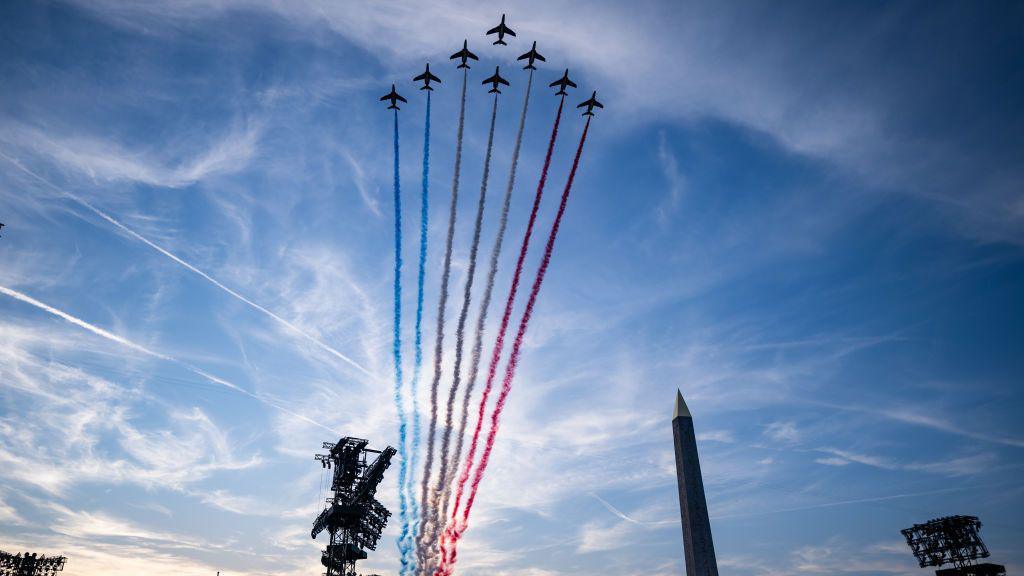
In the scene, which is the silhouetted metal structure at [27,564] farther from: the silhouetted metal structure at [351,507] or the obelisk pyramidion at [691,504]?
the obelisk pyramidion at [691,504]

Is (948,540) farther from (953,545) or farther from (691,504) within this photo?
(691,504)

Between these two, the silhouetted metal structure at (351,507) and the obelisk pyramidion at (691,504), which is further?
the silhouetted metal structure at (351,507)

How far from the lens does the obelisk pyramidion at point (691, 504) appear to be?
44.0 meters

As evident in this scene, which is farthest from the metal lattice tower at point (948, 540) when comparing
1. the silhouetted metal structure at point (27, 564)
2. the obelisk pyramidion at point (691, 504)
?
the silhouetted metal structure at point (27, 564)

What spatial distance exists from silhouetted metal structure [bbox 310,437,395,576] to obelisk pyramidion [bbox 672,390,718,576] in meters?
53.4

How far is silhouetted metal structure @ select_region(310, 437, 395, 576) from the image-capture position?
8862 cm

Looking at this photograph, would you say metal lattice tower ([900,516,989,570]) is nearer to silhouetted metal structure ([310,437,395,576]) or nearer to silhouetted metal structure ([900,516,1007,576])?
silhouetted metal structure ([900,516,1007,576])

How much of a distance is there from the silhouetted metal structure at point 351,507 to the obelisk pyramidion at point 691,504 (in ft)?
175

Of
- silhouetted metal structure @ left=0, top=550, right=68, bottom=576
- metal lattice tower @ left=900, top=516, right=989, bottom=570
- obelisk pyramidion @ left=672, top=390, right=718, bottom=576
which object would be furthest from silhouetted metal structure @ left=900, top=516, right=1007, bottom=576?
silhouetted metal structure @ left=0, top=550, right=68, bottom=576

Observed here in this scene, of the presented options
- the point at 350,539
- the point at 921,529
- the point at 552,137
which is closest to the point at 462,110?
the point at 552,137

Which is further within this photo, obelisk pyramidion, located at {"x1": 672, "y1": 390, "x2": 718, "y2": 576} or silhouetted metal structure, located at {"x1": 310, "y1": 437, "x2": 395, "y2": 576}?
silhouetted metal structure, located at {"x1": 310, "y1": 437, "x2": 395, "y2": 576}

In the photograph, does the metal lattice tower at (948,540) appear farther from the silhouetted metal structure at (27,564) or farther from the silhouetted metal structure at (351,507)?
the silhouetted metal structure at (27,564)

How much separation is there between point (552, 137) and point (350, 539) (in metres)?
67.5

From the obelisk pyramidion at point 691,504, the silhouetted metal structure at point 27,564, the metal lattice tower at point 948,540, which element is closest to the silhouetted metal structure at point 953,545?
the metal lattice tower at point 948,540
